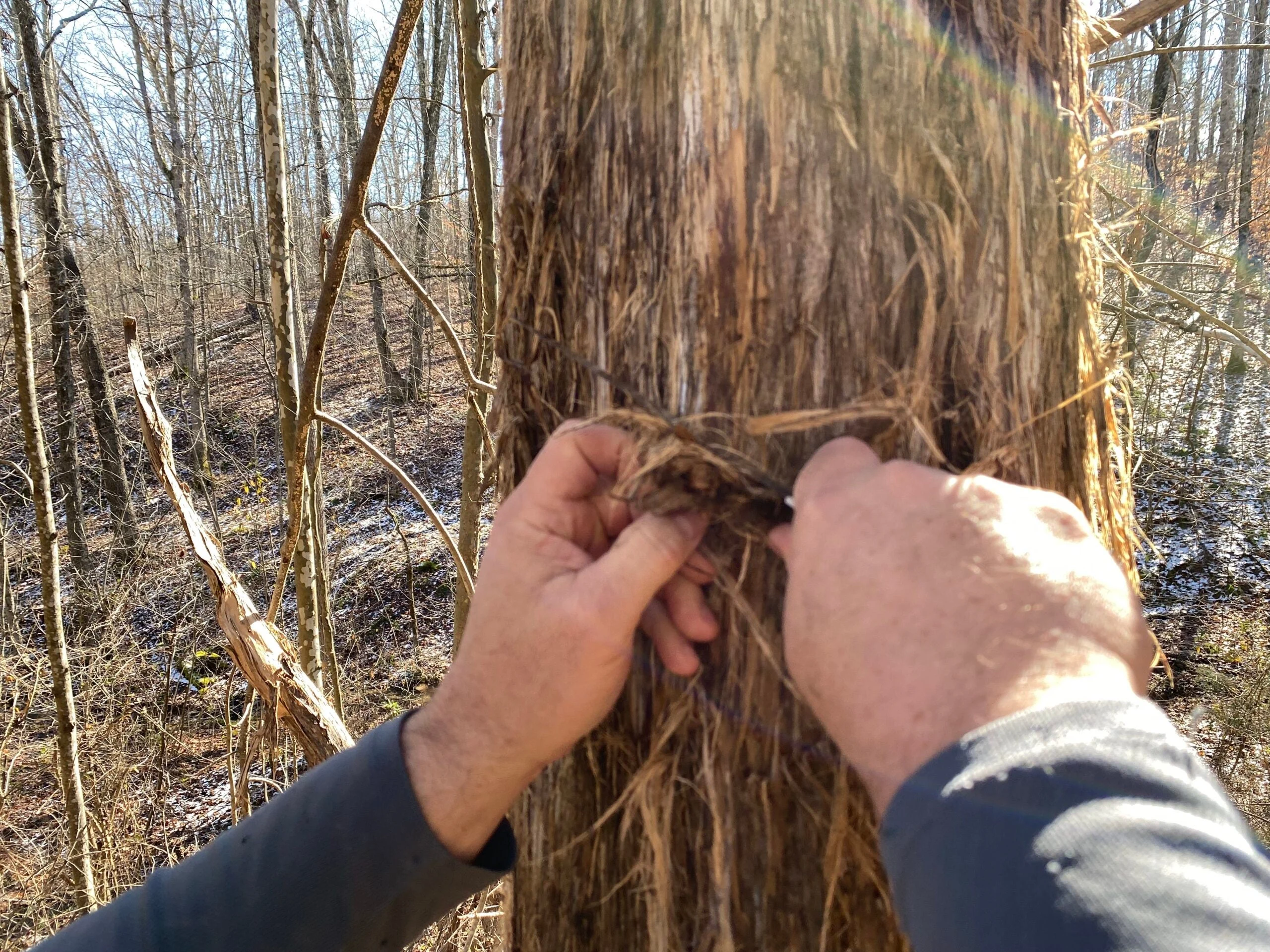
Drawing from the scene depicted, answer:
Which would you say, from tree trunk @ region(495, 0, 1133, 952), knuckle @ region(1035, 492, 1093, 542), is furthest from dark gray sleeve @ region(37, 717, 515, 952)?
knuckle @ region(1035, 492, 1093, 542)

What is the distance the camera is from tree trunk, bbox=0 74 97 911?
14.2 feet

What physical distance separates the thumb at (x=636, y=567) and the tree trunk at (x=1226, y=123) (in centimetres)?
1372

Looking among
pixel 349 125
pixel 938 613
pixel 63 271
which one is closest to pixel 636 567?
pixel 938 613

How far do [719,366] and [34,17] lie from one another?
10.9 meters

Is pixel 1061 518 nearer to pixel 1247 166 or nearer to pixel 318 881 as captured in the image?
pixel 318 881

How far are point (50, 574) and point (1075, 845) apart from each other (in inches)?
220

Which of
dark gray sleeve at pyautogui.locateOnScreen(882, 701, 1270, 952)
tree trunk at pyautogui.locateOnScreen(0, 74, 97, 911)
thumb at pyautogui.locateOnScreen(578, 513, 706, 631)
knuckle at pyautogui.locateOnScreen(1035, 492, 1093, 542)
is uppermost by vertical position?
knuckle at pyautogui.locateOnScreen(1035, 492, 1093, 542)

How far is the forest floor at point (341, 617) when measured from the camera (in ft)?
18.9

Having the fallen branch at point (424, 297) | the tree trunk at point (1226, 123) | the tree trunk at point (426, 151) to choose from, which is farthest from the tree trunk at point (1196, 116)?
the fallen branch at point (424, 297)

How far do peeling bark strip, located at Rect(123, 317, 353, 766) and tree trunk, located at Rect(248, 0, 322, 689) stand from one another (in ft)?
1.46

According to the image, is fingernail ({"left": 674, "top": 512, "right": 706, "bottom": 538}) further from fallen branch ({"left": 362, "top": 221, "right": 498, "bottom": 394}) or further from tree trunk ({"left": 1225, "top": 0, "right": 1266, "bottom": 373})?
tree trunk ({"left": 1225, "top": 0, "right": 1266, "bottom": 373})

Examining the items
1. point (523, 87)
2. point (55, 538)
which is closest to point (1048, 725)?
point (523, 87)

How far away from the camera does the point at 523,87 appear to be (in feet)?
3.84

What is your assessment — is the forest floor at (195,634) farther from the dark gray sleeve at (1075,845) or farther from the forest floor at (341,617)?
the dark gray sleeve at (1075,845)
